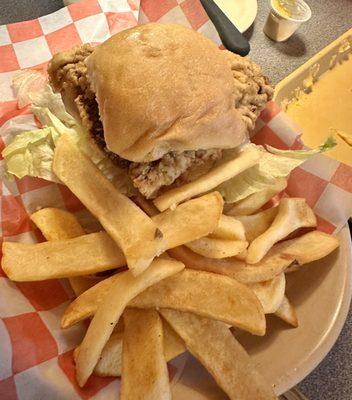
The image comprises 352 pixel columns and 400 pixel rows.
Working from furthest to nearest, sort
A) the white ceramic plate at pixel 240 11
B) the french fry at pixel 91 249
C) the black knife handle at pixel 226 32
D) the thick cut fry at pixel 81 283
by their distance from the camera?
the white ceramic plate at pixel 240 11 < the black knife handle at pixel 226 32 < the thick cut fry at pixel 81 283 < the french fry at pixel 91 249

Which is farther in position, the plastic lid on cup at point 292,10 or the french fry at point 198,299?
the plastic lid on cup at point 292,10

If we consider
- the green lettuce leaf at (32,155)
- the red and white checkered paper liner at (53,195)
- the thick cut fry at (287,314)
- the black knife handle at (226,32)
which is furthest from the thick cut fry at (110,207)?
the black knife handle at (226,32)

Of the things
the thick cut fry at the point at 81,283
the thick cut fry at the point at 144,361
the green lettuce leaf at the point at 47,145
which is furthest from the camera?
the green lettuce leaf at the point at 47,145

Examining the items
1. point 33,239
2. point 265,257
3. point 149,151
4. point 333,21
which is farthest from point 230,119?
point 333,21

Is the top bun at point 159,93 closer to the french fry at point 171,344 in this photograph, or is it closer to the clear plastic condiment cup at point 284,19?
the french fry at point 171,344

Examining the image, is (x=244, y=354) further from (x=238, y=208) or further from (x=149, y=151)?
(x=149, y=151)
